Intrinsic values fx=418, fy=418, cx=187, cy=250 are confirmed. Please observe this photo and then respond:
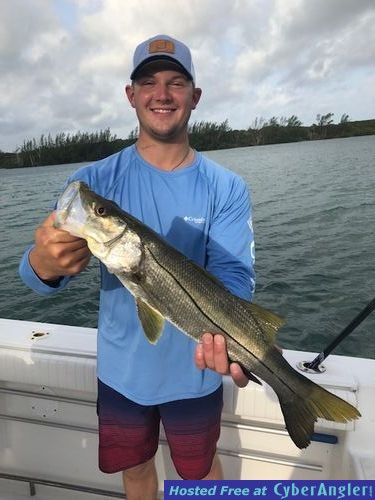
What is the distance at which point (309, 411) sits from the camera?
239 centimetres

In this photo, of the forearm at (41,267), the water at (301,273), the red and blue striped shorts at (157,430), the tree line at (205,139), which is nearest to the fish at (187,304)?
the forearm at (41,267)

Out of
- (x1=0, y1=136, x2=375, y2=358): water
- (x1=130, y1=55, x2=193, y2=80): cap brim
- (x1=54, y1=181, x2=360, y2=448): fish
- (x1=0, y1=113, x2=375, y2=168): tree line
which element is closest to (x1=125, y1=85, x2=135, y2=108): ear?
(x1=130, y1=55, x2=193, y2=80): cap brim

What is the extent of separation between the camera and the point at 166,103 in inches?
110

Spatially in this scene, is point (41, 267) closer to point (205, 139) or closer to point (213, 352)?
point (213, 352)

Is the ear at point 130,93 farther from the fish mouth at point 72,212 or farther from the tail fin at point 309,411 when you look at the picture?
the tail fin at point 309,411

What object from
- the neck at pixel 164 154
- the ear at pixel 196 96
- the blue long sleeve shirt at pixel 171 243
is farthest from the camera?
the ear at pixel 196 96

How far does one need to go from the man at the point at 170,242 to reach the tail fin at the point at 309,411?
1.86 ft

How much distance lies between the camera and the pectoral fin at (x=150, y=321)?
243cm

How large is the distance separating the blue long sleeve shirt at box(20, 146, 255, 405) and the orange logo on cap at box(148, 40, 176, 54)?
680 millimetres

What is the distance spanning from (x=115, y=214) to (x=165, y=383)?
117 centimetres

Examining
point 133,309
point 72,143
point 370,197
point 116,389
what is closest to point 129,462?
point 116,389

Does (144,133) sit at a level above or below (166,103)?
below

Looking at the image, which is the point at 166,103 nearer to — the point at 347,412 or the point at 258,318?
the point at 258,318

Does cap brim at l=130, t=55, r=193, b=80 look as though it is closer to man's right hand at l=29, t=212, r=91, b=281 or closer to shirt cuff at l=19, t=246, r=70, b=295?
man's right hand at l=29, t=212, r=91, b=281
